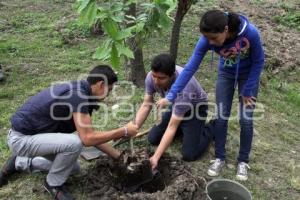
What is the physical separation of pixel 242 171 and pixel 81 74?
2.89 metres

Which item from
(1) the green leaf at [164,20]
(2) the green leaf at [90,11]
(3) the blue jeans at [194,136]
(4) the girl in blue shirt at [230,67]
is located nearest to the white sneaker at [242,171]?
(4) the girl in blue shirt at [230,67]

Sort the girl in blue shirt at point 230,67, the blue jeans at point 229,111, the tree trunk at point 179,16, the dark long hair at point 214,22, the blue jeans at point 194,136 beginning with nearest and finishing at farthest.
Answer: the dark long hair at point 214,22 < the girl in blue shirt at point 230,67 < the blue jeans at point 229,111 < the blue jeans at point 194,136 < the tree trunk at point 179,16

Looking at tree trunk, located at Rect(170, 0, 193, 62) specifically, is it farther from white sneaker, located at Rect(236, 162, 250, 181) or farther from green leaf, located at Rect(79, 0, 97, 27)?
green leaf, located at Rect(79, 0, 97, 27)

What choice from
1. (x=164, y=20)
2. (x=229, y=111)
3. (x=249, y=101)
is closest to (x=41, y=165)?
(x=164, y=20)

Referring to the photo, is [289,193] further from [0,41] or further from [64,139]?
[0,41]

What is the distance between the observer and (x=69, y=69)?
6.30 meters

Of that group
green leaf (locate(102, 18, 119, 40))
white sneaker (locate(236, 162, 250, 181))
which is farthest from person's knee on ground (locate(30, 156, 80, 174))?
white sneaker (locate(236, 162, 250, 181))

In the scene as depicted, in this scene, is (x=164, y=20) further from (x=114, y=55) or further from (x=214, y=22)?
(x=114, y=55)

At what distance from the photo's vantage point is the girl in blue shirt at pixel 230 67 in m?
3.35

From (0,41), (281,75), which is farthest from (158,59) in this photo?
(0,41)

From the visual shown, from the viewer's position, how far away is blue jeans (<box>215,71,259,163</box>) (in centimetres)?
382

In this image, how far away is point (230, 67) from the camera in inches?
148

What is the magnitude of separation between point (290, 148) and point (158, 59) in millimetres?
2055

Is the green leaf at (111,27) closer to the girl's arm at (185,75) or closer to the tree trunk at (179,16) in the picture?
the girl's arm at (185,75)
